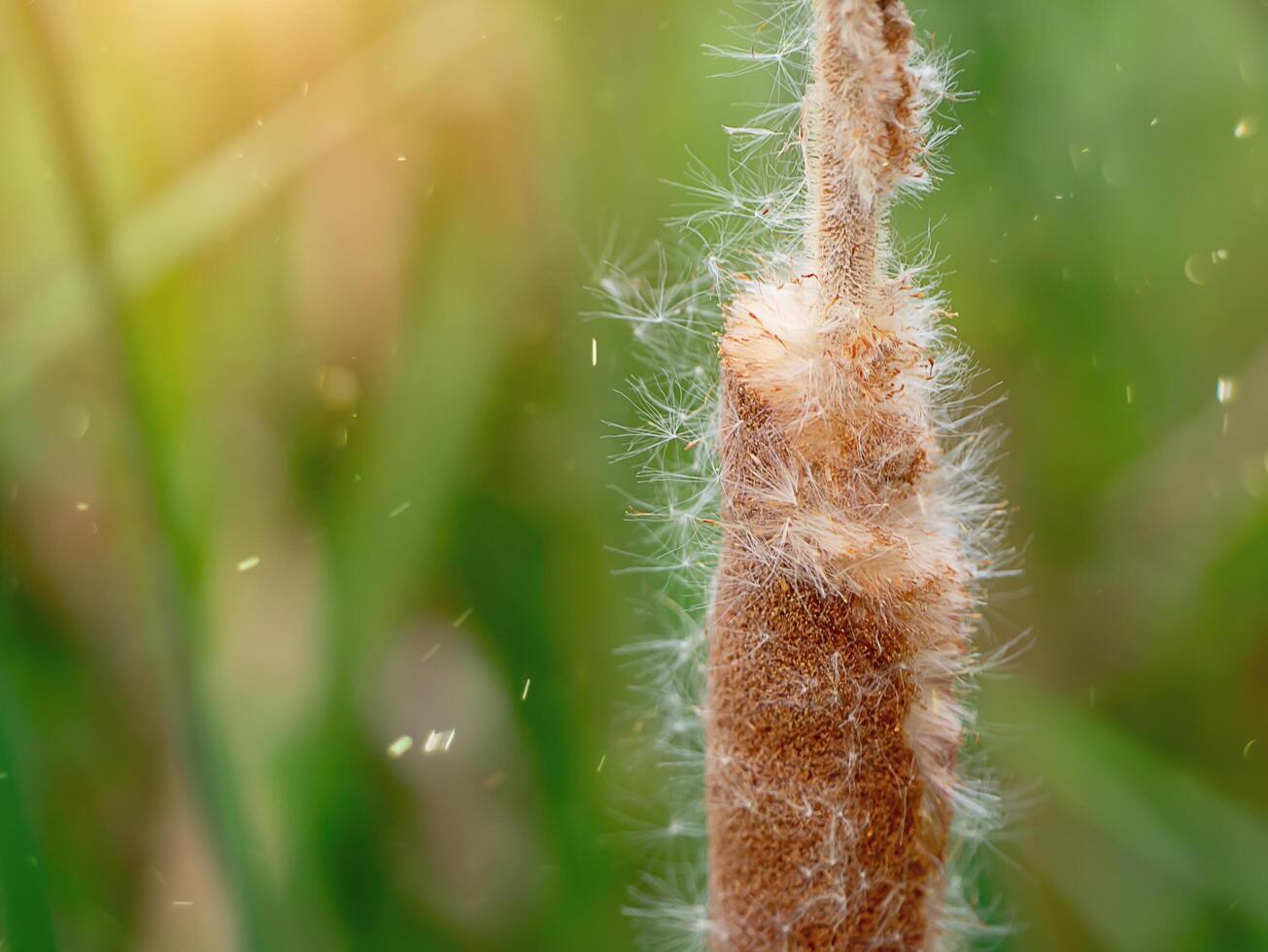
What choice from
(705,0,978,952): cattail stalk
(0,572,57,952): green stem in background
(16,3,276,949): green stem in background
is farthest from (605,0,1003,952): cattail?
(0,572,57,952): green stem in background

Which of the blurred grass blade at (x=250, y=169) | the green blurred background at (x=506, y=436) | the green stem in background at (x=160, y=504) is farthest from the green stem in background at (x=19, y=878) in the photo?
the blurred grass blade at (x=250, y=169)

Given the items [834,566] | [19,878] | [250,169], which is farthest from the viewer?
[250,169]

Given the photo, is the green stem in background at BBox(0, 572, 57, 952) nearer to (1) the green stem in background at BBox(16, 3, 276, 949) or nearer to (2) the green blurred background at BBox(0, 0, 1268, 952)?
(1) the green stem in background at BBox(16, 3, 276, 949)

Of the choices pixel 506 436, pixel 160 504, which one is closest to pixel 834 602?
pixel 160 504

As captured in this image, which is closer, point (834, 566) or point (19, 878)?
point (834, 566)

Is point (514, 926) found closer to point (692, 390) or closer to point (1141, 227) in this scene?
point (692, 390)

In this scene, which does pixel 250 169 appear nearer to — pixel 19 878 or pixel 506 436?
pixel 506 436

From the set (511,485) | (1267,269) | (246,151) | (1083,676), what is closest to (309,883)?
A: (511,485)
